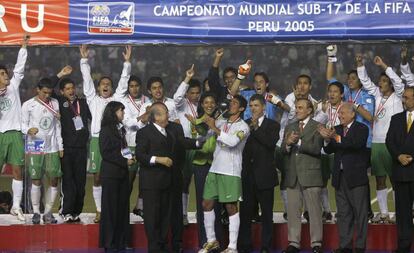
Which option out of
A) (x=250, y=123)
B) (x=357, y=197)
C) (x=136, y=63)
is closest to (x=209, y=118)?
(x=250, y=123)

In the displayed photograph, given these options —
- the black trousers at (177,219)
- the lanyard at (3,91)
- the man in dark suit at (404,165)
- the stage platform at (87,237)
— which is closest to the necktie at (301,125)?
the man in dark suit at (404,165)

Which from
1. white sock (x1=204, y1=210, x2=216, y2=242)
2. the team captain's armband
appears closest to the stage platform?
white sock (x1=204, y1=210, x2=216, y2=242)

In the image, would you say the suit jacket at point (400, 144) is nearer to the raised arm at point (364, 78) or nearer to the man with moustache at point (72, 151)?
the raised arm at point (364, 78)

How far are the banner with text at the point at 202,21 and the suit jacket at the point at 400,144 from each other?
3.38ft

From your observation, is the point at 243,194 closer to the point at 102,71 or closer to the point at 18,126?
the point at 18,126

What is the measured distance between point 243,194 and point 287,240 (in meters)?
0.88

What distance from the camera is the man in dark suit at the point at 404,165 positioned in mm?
13539

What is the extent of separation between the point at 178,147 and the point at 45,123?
208 centimetres

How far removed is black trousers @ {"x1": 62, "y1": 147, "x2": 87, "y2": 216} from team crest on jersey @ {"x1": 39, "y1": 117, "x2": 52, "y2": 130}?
44 cm

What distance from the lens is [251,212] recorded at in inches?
558

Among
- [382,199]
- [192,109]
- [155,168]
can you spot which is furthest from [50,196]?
[382,199]

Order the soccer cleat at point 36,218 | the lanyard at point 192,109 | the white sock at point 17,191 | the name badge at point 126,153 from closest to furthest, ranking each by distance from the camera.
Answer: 1. the name badge at point 126,153
2. the soccer cleat at point 36,218
3. the lanyard at point 192,109
4. the white sock at point 17,191

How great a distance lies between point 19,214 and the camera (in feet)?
49.0

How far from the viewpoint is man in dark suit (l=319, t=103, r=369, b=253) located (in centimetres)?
1347
